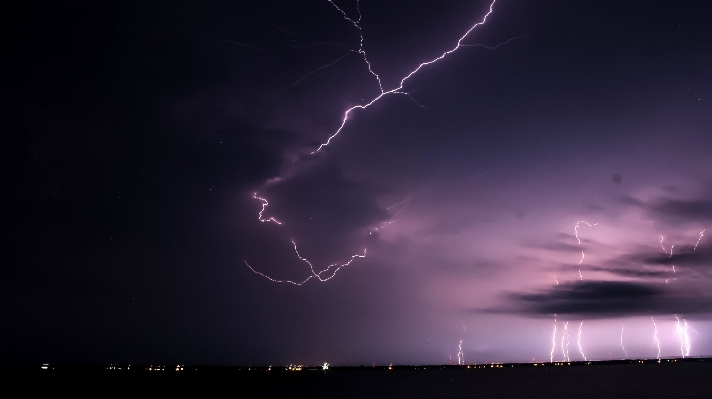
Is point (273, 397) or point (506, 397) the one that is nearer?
point (506, 397)

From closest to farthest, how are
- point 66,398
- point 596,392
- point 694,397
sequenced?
1. point 694,397
2. point 66,398
3. point 596,392

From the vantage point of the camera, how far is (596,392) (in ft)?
154

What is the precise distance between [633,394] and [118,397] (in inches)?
1650

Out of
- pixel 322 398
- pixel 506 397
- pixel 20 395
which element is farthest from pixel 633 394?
pixel 20 395

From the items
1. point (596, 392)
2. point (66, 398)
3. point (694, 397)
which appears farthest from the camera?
point (596, 392)

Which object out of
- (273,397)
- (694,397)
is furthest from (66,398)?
(694,397)

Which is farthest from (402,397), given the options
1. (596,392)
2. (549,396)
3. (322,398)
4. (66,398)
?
(66,398)

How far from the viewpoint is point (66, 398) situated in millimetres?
43125

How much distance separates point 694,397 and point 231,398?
116 ft

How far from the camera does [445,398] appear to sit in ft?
143

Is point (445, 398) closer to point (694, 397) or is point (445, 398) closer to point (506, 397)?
point (506, 397)

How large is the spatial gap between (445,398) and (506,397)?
16.2 ft

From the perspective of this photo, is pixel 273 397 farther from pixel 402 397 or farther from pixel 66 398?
pixel 66 398

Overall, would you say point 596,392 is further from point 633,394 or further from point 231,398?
point 231,398
